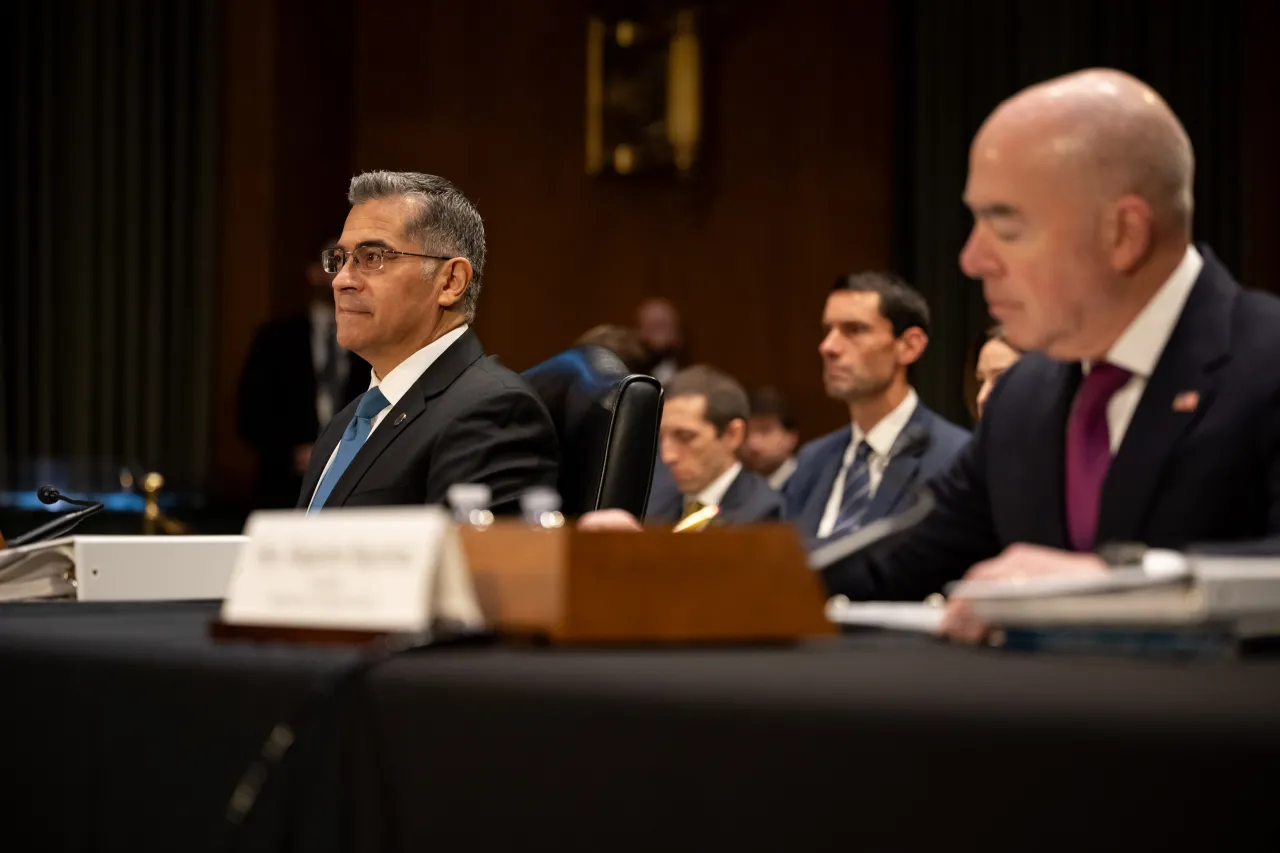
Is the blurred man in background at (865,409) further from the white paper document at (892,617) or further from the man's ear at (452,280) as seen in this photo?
the white paper document at (892,617)

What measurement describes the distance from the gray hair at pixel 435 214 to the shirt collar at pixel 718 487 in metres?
2.53

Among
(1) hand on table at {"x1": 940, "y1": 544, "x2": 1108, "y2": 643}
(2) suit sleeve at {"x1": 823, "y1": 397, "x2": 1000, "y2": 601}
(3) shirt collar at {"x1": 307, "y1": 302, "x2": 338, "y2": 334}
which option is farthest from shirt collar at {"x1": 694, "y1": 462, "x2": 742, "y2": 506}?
(1) hand on table at {"x1": 940, "y1": 544, "x2": 1108, "y2": 643}

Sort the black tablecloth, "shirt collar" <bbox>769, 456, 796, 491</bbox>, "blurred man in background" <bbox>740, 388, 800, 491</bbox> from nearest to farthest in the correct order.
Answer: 1. the black tablecloth
2. "shirt collar" <bbox>769, 456, 796, 491</bbox>
3. "blurred man in background" <bbox>740, 388, 800, 491</bbox>

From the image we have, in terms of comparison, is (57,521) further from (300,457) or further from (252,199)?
(252,199)

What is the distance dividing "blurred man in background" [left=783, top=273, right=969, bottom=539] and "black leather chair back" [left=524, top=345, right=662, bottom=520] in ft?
5.25

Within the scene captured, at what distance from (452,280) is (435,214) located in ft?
0.45

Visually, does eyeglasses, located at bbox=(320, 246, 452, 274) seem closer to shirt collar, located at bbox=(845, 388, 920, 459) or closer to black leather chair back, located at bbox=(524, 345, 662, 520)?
black leather chair back, located at bbox=(524, 345, 662, 520)

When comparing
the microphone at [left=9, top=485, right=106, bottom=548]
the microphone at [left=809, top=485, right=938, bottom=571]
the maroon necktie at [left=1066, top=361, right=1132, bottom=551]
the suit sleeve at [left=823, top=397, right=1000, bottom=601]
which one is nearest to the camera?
the microphone at [left=809, top=485, right=938, bottom=571]

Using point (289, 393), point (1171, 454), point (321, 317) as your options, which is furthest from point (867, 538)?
point (321, 317)

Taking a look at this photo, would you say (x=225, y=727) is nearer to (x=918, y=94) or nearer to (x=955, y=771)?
(x=955, y=771)

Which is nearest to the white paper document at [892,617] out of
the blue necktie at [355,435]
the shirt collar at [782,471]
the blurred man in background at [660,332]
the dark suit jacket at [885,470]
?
the blue necktie at [355,435]

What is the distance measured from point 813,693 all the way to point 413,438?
6.11 ft

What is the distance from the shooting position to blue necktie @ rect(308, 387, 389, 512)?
Answer: 3070mm

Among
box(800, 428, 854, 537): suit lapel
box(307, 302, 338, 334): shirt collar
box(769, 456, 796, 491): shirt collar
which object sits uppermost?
box(307, 302, 338, 334): shirt collar
